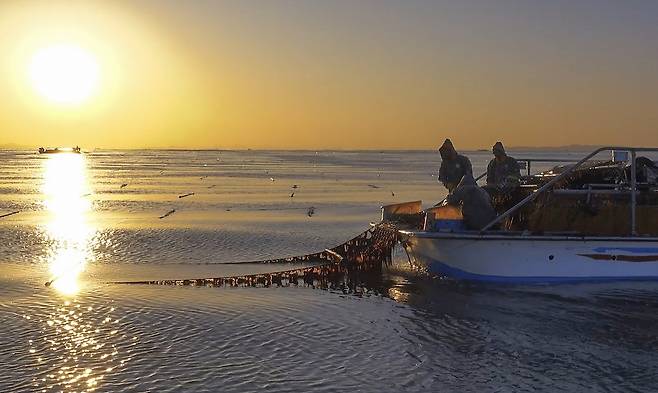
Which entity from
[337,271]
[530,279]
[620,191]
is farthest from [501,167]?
[337,271]

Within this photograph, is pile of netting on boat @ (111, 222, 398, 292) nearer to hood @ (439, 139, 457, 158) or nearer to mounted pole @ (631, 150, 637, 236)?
hood @ (439, 139, 457, 158)

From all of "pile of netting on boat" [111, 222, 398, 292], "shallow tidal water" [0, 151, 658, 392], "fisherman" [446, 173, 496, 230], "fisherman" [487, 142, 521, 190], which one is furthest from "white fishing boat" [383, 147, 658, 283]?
"fisherman" [487, 142, 521, 190]

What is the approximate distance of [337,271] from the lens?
12531 millimetres

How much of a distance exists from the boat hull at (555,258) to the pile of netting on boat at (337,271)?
1.53 meters

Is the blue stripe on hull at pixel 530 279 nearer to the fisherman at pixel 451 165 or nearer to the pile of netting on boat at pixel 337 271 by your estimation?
the pile of netting on boat at pixel 337 271

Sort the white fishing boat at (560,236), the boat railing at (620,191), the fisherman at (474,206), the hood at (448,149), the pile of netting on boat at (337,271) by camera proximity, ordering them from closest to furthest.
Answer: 1. the boat railing at (620,191)
2. the white fishing boat at (560,236)
3. the fisherman at (474,206)
4. the pile of netting on boat at (337,271)
5. the hood at (448,149)

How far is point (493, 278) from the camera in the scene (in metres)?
11.6

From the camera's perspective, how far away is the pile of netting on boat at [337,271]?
11703 millimetres

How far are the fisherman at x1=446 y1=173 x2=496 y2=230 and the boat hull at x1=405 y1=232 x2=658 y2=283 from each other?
34 centimetres

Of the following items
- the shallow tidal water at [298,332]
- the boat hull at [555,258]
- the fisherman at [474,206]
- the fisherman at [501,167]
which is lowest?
the shallow tidal water at [298,332]

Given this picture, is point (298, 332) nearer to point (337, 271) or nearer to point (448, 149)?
point (337, 271)

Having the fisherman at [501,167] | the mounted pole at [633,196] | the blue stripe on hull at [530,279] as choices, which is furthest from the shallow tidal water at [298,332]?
the fisherman at [501,167]

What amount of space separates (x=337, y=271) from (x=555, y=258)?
3.43 meters

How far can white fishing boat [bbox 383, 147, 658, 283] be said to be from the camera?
11477 millimetres
